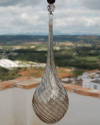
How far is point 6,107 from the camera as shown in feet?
4.84

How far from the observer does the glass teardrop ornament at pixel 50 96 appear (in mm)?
865

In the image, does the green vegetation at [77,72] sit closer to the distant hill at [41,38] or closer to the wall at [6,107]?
the distant hill at [41,38]

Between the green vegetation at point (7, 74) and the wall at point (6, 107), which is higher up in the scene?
the green vegetation at point (7, 74)

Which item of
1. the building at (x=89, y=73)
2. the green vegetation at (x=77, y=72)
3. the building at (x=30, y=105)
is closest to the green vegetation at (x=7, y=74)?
the building at (x=30, y=105)

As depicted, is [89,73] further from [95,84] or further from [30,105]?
[30,105]

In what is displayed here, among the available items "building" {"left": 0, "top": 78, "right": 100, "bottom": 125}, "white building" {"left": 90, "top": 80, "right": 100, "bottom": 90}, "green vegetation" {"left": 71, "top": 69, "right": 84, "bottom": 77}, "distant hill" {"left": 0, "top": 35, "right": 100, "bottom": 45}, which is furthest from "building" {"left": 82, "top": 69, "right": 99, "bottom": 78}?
"building" {"left": 0, "top": 78, "right": 100, "bottom": 125}

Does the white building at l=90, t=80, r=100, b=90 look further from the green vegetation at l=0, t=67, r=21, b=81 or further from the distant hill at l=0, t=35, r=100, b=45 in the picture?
the green vegetation at l=0, t=67, r=21, b=81

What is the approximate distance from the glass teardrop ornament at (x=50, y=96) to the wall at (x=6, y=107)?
679mm

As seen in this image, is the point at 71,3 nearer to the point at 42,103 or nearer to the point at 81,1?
the point at 81,1

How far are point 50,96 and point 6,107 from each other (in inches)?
31.9

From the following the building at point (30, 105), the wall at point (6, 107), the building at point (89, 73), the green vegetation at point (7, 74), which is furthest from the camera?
the green vegetation at point (7, 74)

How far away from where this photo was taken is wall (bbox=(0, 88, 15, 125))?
1.44 metres

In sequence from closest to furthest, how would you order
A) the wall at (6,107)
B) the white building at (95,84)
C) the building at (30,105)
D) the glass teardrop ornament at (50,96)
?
the glass teardrop ornament at (50,96) → the building at (30,105) → the wall at (6,107) → the white building at (95,84)

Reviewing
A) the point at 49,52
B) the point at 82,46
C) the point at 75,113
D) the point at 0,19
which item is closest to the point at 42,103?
the point at 49,52
